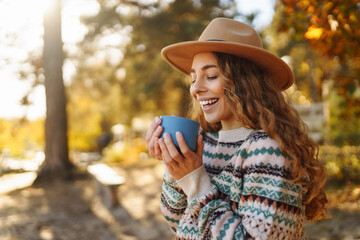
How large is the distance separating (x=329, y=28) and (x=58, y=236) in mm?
4529

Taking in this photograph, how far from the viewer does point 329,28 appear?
2969 mm

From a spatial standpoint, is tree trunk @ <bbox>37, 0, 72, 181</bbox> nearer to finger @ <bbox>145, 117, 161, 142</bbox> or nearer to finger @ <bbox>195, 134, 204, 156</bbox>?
finger @ <bbox>145, 117, 161, 142</bbox>

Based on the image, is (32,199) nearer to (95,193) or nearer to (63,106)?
(95,193)

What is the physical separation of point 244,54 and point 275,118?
0.36 m

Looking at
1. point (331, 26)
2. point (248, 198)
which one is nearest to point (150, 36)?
point (331, 26)

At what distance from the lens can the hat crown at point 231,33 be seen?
1.58 metres

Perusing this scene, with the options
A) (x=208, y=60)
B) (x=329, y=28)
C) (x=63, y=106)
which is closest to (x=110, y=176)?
(x=63, y=106)

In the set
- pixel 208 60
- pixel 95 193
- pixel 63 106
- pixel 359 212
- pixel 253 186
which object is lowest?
pixel 95 193

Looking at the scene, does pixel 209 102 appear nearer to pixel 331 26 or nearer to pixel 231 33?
pixel 231 33

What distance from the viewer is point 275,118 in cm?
145

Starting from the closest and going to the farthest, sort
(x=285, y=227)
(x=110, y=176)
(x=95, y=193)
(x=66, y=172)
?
(x=285, y=227)
(x=110, y=176)
(x=95, y=193)
(x=66, y=172)

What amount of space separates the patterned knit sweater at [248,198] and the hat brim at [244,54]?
405 millimetres

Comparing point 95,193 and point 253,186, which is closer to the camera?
point 253,186

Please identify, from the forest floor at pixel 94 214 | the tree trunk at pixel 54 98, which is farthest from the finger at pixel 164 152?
the tree trunk at pixel 54 98
